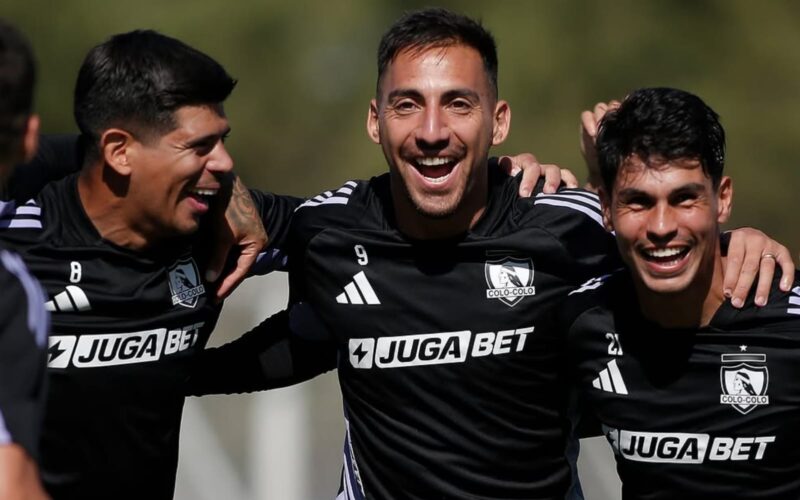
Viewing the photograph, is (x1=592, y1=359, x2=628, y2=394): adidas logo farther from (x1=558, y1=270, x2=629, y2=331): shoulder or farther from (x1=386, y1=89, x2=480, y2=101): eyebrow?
(x1=386, y1=89, x2=480, y2=101): eyebrow

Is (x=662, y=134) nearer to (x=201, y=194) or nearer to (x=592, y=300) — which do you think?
(x=592, y=300)

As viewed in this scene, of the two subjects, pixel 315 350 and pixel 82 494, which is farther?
pixel 315 350

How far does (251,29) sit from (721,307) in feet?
57.7

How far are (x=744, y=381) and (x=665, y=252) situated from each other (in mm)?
485

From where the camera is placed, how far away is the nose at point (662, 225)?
4383mm

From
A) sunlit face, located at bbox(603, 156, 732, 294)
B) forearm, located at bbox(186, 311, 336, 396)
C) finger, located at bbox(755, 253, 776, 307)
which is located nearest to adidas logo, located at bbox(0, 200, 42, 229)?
forearm, located at bbox(186, 311, 336, 396)

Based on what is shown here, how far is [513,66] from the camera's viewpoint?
20.2 metres

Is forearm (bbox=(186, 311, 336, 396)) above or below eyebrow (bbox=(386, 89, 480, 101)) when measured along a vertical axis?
below

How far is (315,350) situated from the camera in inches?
209

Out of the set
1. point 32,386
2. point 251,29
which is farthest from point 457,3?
point 32,386

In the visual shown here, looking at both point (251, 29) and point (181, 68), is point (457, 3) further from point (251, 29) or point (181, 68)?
point (181, 68)

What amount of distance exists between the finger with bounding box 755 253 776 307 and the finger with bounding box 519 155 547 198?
87 centimetres

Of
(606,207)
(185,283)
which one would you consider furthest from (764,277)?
(185,283)

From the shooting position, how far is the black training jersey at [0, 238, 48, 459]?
3.25 meters
